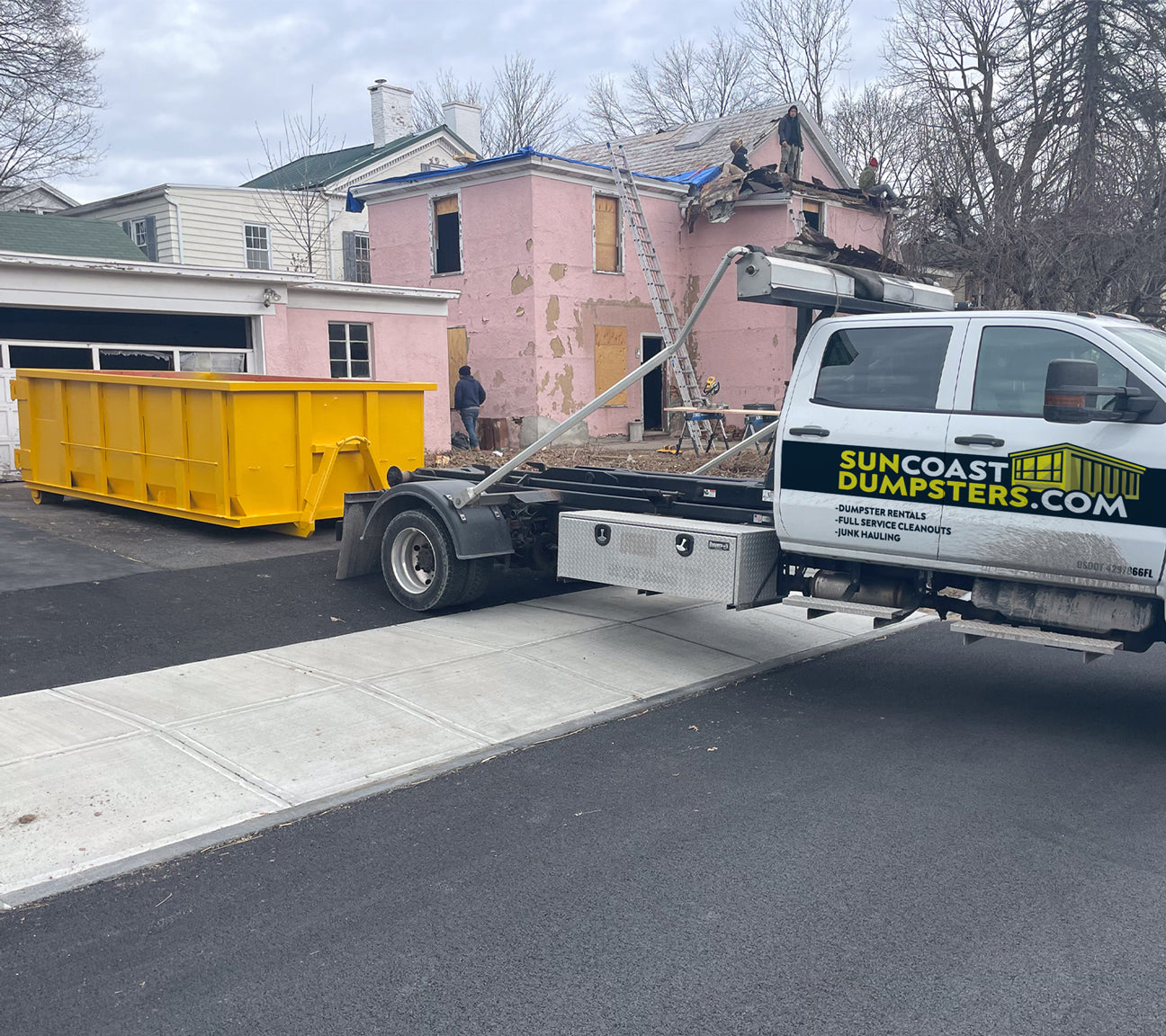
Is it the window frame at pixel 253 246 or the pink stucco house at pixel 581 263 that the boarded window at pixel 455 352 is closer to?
the pink stucco house at pixel 581 263

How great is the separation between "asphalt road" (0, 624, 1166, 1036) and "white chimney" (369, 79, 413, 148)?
103 ft

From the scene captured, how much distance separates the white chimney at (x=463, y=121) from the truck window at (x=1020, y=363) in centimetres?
2908

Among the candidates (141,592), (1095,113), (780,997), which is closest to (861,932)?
(780,997)

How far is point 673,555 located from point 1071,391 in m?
2.66

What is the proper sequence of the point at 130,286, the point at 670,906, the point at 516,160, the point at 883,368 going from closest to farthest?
the point at 670,906 < the point at 883,368 < the point at 130,286 < the point at 516,160

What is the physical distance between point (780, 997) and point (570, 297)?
2113cm

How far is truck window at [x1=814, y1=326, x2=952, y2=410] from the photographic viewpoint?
6.27 m

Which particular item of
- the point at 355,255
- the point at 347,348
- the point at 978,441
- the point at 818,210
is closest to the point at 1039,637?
the point at 978,441

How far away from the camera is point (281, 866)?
14.4ft

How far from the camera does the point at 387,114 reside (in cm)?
3425

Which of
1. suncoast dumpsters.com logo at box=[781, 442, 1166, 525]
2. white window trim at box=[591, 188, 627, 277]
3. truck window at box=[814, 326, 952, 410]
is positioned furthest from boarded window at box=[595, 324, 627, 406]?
suncoast dumpsters.com logo at box=[781, 442, 1166, 525]

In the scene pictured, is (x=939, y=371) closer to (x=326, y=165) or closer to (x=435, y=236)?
(x=435, y=236)

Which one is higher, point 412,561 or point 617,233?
point 617,233

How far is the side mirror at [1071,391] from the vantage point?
5.34m
